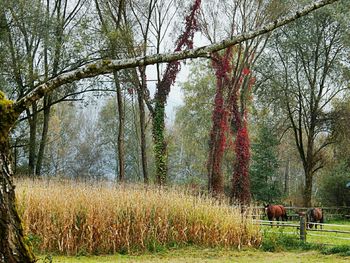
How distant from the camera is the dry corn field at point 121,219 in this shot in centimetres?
945

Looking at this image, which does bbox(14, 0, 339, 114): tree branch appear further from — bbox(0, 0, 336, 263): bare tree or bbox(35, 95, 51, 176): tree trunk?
bbox(35, 95, 51, 176): tree trunk

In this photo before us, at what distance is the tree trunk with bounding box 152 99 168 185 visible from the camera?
1883 cm

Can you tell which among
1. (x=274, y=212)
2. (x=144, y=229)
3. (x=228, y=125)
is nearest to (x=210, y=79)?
(x=228, y=125)

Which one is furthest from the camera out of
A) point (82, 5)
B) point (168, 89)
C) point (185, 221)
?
point (82, 5)

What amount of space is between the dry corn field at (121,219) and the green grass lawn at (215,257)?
42 centimetres

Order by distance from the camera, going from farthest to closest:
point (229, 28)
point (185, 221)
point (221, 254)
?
point (229, 28) < point (185, 221) < point (221, 254)

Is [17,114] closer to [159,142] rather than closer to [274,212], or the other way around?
[274,212]

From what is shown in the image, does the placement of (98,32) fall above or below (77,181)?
above

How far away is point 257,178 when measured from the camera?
26.4m

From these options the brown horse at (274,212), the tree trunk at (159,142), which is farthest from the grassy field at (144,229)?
the tree trunk at (159,142)

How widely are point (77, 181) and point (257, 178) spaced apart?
666 inches

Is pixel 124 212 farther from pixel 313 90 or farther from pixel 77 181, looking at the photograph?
pixel 313 90

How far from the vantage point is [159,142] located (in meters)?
18.9

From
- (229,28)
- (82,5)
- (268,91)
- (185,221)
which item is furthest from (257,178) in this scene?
(185,221)
